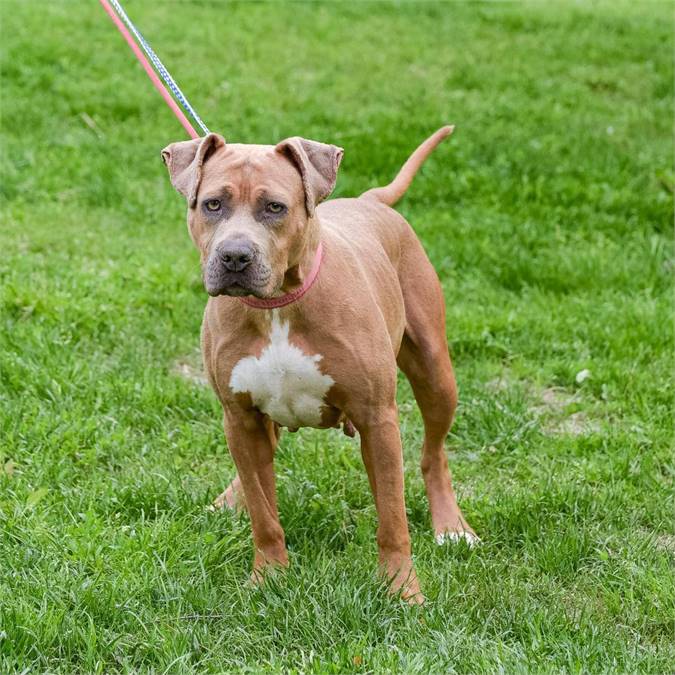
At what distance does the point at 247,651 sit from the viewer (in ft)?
11.4

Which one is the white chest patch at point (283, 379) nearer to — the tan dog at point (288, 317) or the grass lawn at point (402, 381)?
the tan dog at point (288, 317)

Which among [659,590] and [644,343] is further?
[644,343]

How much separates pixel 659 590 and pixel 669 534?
59 centimetres

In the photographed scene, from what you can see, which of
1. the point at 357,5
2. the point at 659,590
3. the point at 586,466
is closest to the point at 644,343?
the point at 586,466

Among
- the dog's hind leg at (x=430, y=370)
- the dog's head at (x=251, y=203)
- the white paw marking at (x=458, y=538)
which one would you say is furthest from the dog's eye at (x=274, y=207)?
the white paw marking at (x=458, y=538)

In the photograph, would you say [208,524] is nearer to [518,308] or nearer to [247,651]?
[247,651]

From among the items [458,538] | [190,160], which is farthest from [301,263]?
[458,538]

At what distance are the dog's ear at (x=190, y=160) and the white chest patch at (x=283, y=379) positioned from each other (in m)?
0.49

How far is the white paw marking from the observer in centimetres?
424

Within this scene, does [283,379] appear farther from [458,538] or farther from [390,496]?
[458,538]

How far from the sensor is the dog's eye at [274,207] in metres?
3.45

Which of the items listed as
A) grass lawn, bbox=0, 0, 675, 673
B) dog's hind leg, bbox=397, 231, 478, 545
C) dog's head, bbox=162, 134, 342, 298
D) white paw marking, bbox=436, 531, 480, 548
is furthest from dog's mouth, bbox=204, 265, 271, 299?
white paw marking, bbox=436, 531, 480, 548

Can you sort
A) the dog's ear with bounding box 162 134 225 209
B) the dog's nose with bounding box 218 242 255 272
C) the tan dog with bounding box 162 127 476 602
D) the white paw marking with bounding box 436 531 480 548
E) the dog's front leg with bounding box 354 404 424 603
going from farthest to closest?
the white paw marking with bounding box 436 531 480 548 < the dog's front leg with bounding box 354 404 424 603 < the dog's ear with bounding box 162 134 225 209 < the tan dog with bounding box 162 127 476 602 < the dog's nose with bounding box 218 242 255 272

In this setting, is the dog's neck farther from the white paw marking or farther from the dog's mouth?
Result: the white paw marking
